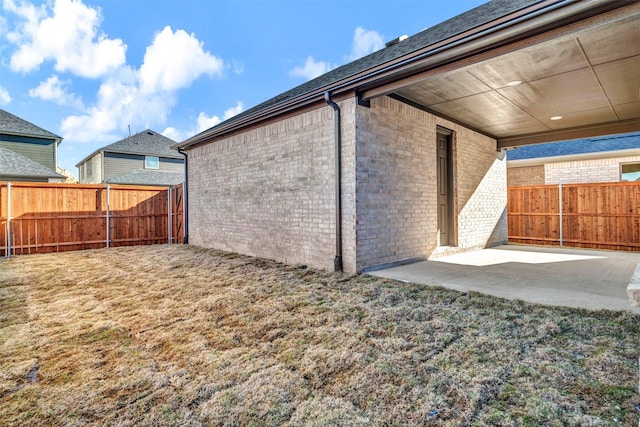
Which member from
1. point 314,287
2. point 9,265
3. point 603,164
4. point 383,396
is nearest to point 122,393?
point 383,396

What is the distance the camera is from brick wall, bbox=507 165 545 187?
40.9ft

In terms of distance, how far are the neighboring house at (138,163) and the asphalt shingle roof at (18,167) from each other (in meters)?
3.02

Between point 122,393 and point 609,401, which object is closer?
point 609,401

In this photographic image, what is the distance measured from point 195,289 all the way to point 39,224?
728cm

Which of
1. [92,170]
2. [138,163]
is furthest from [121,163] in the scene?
[92,170]

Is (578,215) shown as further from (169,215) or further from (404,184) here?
(169,215)

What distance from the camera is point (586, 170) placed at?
11.2m

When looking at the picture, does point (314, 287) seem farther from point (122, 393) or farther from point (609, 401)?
point (609, 401)

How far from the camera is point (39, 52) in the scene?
58.5ft

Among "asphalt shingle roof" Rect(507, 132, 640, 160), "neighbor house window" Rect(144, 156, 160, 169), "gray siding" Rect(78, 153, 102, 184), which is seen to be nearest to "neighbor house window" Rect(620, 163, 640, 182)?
"asphalt shingle roof" Rect(507, 132, 640, 160)

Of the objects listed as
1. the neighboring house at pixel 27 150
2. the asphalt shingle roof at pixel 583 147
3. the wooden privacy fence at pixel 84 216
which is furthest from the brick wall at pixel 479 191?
the neighboring house at pixel 27 150

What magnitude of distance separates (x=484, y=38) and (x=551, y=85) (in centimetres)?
245

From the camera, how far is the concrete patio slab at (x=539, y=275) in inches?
152

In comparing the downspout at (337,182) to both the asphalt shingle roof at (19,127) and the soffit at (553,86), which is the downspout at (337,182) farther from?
the asphalt shingle roof at (19,127)
